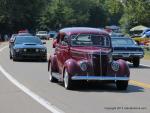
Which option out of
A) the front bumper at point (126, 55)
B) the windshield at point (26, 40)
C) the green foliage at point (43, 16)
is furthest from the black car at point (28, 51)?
the green foliage at point (43, 16)

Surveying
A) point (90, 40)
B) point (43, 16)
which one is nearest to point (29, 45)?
point (90, 40)

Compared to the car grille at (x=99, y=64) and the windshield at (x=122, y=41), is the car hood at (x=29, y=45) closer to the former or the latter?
the windshield at (x=122, y=41)

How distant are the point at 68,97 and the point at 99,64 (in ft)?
7.20

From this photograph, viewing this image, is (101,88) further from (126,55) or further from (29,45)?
(29,45)

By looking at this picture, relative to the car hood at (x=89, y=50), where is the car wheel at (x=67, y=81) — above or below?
below

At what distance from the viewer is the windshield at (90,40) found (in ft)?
57.7

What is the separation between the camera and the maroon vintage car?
53.7 feet

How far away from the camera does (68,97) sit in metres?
14.6

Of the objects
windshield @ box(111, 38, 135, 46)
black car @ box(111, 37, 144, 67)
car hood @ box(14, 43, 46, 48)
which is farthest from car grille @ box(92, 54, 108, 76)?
car hood @ box(14, 43, 46, 48)

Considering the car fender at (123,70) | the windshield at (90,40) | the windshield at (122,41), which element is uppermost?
the windshield at (90,40)

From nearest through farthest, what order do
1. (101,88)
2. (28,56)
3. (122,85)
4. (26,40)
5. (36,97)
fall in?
(36,97), (122,85), (101,88), (28,56), (26,40)

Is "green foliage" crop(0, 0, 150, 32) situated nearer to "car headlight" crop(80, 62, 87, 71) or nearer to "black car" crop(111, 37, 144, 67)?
"black car" crop(111, 37, 144, 67)

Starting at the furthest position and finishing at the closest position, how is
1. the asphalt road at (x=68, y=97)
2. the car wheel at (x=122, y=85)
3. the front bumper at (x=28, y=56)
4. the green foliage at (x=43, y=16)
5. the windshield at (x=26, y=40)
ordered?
the green foliage at (x=43, y=16)
the windshield at (x=26, y=40)
the front bumper at (x=28, y=56)
the car wheel at (x=122, y=85)
the asphalt road at (x=68, y=97)

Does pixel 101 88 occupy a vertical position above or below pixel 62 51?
below
